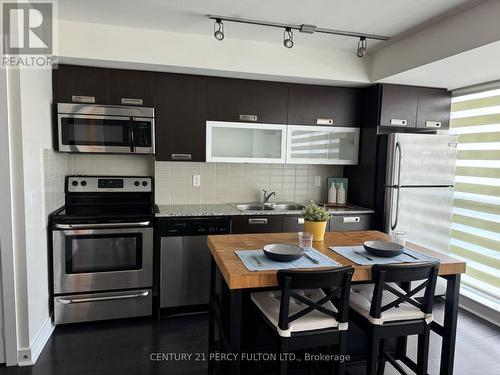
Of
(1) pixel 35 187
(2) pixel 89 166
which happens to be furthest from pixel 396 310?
(2) pixel 89 166

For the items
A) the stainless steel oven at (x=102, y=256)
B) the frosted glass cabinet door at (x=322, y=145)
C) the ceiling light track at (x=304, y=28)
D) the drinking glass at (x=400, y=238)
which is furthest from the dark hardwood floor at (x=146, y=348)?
the ceiling light track at (x=304, y=28)

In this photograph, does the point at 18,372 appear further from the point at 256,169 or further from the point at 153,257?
the point at 256,169

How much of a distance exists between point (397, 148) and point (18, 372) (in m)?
3.46

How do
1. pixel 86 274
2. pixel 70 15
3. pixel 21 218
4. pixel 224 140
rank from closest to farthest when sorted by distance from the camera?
1. pixel 21 218
2. pixel 70 15
3. pixel 86 274
4. pixel 224 140

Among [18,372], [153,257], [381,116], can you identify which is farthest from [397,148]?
[18,372]

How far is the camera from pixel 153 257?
2975 mm

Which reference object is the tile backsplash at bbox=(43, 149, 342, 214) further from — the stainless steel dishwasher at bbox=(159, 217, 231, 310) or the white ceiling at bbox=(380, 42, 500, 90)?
the white ceiling at bbox=(380, 42, 500, 90)

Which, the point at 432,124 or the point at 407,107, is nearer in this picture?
the point at 407,107

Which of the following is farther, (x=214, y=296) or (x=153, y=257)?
(x=153, y=257)

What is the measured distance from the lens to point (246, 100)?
3336 mm

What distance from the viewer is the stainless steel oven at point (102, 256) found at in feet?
8.95

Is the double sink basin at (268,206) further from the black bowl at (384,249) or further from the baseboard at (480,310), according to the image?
the baseboard at (480,310)

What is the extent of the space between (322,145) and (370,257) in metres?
1.88

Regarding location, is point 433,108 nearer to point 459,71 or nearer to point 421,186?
point 459,71
